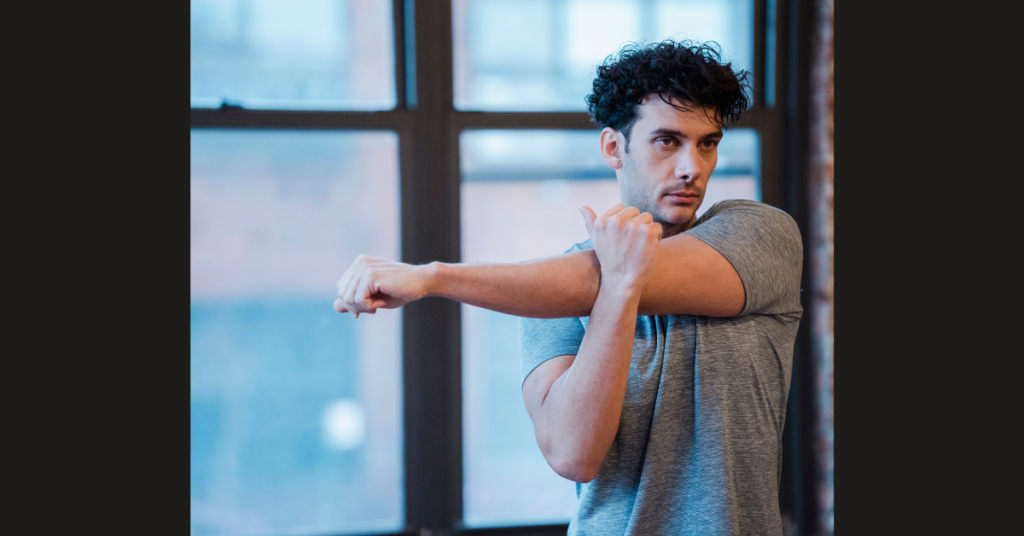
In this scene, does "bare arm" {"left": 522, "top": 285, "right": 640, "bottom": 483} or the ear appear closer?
"bare arm" {"left": 522, "top": 285, "right": 640, "bottom": 483}

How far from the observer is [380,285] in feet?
2.48

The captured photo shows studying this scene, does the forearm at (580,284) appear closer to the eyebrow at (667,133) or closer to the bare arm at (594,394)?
the bare arm at (594,394)

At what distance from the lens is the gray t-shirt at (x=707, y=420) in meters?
0.88

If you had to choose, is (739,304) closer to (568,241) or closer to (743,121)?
(568,241)

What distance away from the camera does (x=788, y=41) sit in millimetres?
1961

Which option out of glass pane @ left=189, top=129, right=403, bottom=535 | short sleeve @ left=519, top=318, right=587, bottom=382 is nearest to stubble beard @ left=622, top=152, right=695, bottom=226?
short sleeve @ left=519, top=318, right=587, bottom=382

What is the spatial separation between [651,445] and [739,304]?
25 cm

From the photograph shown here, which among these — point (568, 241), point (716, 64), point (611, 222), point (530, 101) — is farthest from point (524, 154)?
point (611, 222)

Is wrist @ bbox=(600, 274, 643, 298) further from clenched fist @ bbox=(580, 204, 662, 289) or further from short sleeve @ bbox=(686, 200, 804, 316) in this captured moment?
short sleeve @ bbox=(686, 200, 804, 316)

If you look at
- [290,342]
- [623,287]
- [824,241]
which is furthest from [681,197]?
[290,342]

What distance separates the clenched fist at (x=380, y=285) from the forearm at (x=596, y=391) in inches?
9.7

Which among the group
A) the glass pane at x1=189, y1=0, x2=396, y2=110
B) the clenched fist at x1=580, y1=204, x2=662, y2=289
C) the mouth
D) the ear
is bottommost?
the clenched fist at x1=580, y1=204, x2=662, y2=289

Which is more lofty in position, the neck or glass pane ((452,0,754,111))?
glass pane ((452,0,754,111))

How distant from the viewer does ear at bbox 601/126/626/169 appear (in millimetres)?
1065
